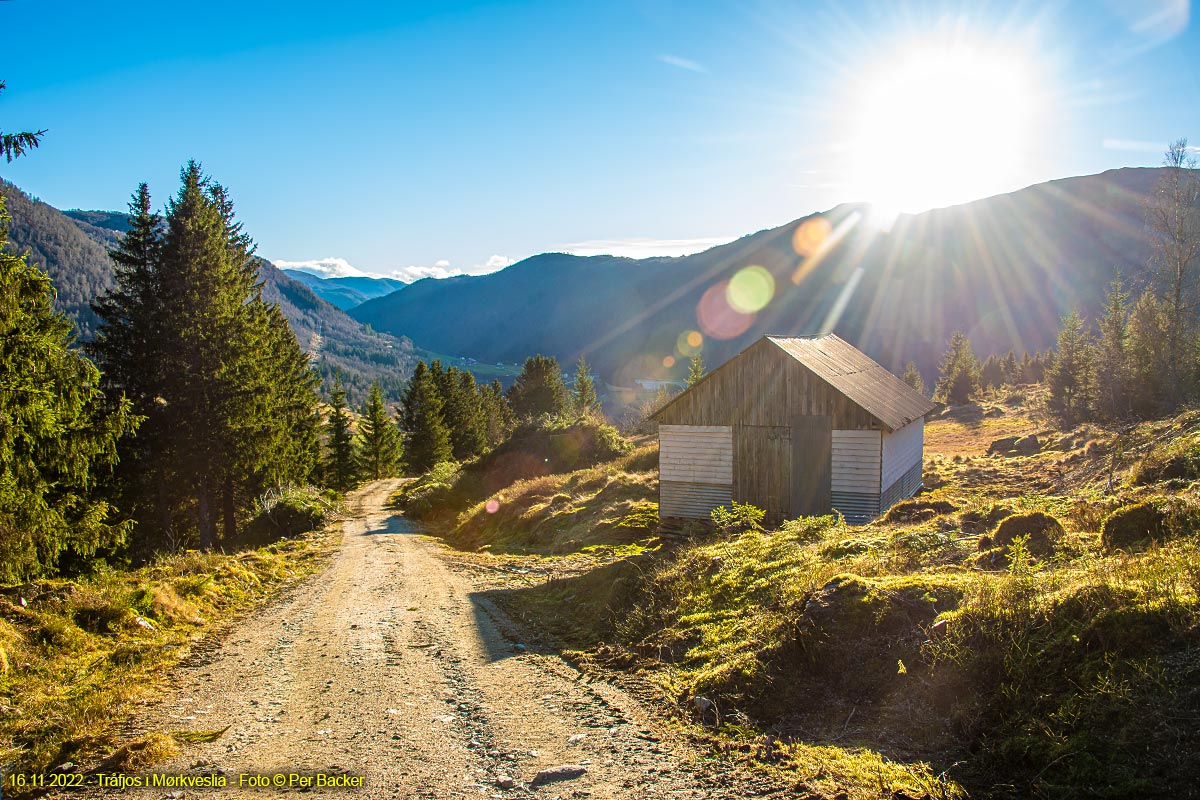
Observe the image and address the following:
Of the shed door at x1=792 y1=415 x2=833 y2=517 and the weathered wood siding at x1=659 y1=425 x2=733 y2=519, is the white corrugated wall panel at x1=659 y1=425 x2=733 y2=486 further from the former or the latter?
the shed door at x1=792 y1=415 x2=833 y2=517

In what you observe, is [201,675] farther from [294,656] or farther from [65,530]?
[65,530]

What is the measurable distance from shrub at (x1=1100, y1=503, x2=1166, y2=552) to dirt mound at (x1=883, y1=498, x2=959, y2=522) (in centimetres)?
407

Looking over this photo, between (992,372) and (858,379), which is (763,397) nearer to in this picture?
(858,379)

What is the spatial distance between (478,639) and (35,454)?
32.6 feet

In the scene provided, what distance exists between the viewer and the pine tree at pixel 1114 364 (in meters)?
36.8

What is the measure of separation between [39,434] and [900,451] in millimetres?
20986

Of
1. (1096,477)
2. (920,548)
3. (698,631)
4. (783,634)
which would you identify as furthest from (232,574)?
(1096,477)

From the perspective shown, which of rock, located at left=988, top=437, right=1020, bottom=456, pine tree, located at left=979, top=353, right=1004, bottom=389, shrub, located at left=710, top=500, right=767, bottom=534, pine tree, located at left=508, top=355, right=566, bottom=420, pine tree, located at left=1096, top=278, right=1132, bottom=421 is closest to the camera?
shrub, located at left=710, top=500, right=767, bottom=534

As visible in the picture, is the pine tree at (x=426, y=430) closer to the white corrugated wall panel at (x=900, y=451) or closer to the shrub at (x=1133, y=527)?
the white corrugated wall panel at (x=900, y=451)

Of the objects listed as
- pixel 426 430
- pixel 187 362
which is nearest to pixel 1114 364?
pixel 187 362

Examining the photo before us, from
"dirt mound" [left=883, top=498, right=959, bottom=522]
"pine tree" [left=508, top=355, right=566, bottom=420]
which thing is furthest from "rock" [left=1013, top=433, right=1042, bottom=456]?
"pine tree" [left=508, top=355, right=566, bottom=420]

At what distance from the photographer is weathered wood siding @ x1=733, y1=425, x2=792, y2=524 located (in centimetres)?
1647

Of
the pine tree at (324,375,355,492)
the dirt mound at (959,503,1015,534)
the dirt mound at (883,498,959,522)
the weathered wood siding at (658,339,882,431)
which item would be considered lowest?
the pine tree at (324,375,355,492)

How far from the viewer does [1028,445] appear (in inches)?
1227
